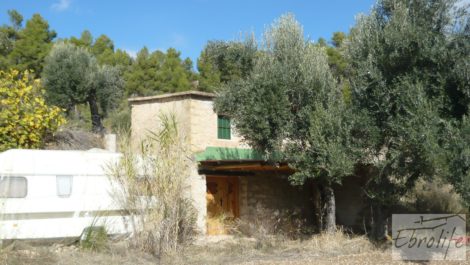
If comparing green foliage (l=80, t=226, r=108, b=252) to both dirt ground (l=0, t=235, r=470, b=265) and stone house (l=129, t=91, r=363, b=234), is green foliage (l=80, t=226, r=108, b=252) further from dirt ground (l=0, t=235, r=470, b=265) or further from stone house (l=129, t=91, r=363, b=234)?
stone house (l=129, t=91, r=363, b=234)

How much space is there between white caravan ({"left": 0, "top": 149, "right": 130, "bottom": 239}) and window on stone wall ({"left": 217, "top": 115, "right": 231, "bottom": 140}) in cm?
463

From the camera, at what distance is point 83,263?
9.71 meters

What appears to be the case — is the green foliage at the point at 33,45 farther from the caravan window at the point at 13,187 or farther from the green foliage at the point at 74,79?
the caravan window at the point at 13,187

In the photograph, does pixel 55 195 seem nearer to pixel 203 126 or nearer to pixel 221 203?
pixel 203 126

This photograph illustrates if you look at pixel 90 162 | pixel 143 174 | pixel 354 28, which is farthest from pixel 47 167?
pixel 354 28

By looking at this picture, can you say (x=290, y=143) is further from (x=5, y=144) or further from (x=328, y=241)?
(x=5, y=144)

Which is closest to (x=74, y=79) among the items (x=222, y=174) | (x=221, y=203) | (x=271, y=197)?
(x=222, y=174)

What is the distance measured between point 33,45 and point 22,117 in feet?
42.6

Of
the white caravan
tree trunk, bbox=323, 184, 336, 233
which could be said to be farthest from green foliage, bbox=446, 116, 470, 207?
the white caravan

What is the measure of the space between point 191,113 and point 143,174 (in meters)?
3.80

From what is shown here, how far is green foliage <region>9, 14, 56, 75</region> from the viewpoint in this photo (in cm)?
2427

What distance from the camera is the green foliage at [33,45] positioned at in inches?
955

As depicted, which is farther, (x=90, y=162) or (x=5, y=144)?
(x=5, y=144)

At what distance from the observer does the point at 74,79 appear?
18.9 meters
